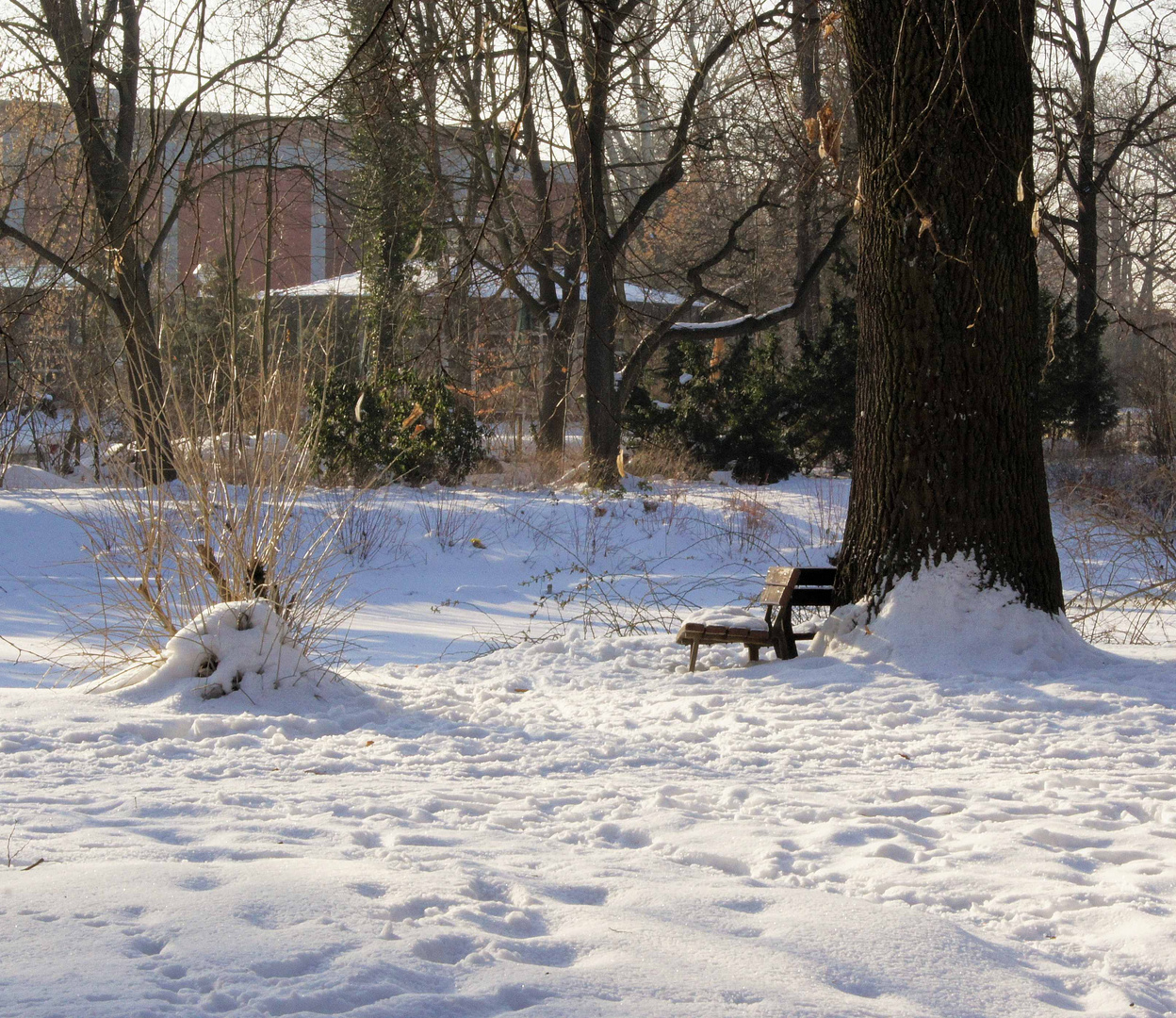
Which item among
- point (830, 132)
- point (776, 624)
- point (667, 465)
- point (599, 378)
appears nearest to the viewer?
point (830, 132)

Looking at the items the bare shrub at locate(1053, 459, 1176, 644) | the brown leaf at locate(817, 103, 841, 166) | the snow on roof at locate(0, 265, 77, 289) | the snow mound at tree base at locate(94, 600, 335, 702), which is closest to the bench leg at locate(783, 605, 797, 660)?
the bare shrub at locate(1053, 459, 1176, 644)

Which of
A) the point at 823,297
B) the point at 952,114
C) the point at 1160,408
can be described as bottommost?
the point at 1160,408

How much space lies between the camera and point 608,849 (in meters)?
3.25

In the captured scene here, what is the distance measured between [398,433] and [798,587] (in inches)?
334

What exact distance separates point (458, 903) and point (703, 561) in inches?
354

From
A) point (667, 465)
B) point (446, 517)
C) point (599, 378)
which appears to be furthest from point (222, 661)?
point (667, 465)

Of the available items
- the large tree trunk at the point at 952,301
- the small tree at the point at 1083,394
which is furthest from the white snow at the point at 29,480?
the small tree at the point at 1083,394

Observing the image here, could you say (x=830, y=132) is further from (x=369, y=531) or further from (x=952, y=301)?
(x=369, y=531)

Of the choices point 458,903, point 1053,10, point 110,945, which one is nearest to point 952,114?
point 1053,10

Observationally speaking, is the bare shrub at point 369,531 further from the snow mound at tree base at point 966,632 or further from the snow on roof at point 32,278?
the snow mound at tree base at point 966,632

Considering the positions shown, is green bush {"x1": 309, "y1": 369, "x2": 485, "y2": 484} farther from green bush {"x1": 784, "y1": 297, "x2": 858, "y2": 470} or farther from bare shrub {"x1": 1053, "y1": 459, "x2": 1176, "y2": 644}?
bare shrub {"x1": 1053, "y1": 459, "x2": 1176, "y2": 644}

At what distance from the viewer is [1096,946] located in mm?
2564

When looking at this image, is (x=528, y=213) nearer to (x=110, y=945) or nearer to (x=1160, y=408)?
(x=1160, y=408)

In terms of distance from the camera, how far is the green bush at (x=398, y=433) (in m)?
13.5
